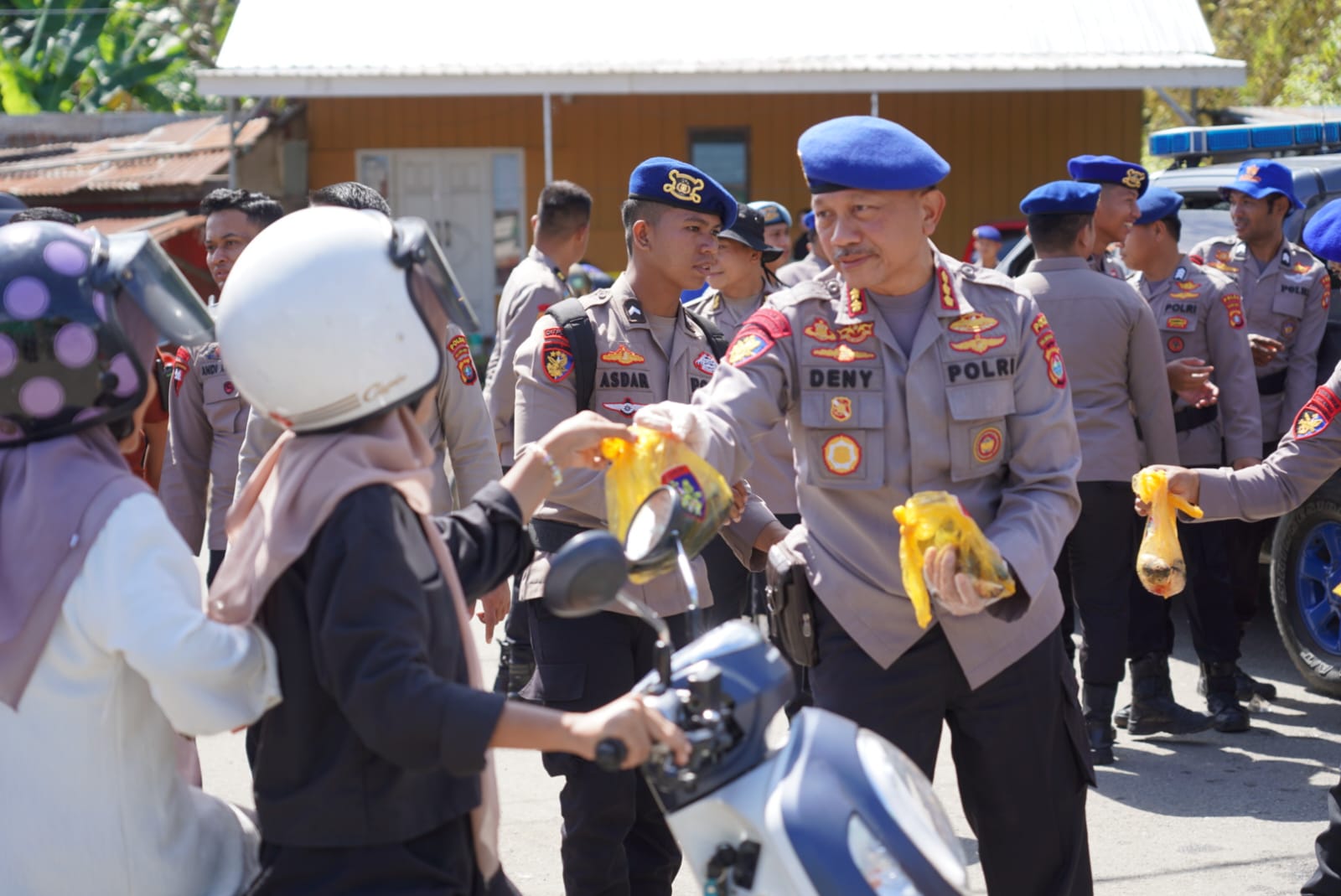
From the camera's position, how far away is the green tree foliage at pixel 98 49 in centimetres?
2302

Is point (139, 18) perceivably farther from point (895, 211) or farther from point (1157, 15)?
point (895, 211)

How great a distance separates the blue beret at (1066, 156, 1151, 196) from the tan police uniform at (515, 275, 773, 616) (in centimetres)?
296

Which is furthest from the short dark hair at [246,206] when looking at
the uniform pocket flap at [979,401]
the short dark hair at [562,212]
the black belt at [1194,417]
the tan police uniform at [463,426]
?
the black belt at [1194,417]

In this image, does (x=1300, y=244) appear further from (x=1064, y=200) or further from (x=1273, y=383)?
(x=1064, y=200)

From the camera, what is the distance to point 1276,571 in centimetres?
712

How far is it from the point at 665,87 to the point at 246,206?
426 inches

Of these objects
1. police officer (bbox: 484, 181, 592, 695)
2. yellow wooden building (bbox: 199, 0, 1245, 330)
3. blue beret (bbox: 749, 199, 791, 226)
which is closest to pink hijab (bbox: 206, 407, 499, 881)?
police officer (bbox: 484, 181, 592, 695)

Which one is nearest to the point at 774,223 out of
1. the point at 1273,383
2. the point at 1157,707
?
the point at 1273,383

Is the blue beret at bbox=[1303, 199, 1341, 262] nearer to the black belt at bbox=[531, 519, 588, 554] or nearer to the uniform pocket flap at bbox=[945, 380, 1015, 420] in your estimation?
the uniform pocket flap at bbox=[945, 380, 1015, 420]

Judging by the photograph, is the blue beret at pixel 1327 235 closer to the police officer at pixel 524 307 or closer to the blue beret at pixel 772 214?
the police officer at pixel 524 307

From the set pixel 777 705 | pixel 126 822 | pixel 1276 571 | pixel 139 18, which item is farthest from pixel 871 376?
pixel 139 18

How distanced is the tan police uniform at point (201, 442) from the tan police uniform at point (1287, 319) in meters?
4.51

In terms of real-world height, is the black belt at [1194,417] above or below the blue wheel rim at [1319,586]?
above

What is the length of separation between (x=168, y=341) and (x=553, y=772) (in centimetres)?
212
